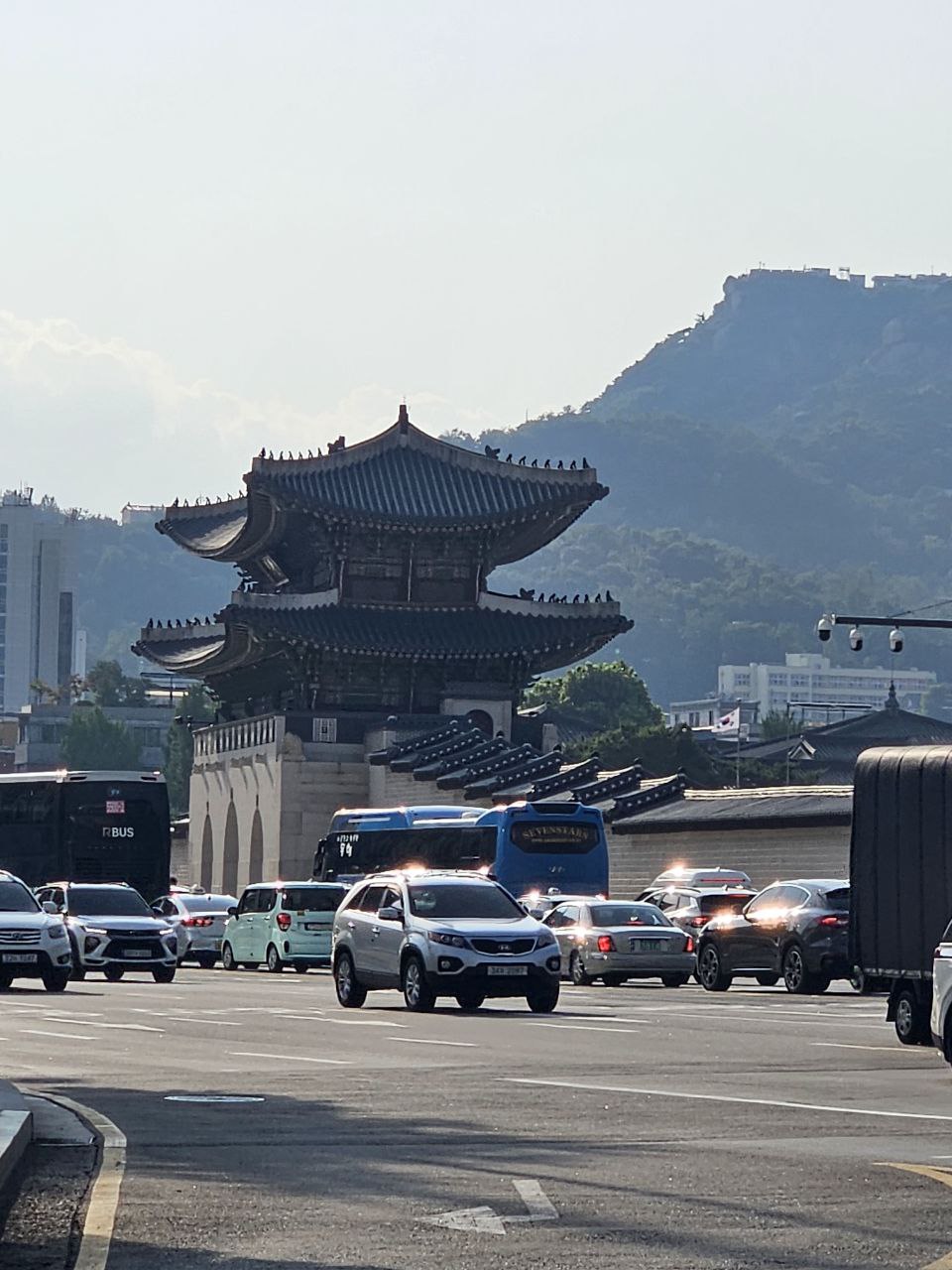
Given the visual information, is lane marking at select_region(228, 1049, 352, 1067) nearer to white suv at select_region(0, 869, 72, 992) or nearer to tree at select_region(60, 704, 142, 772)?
white suv at select_region(0, 869, 72, 992)

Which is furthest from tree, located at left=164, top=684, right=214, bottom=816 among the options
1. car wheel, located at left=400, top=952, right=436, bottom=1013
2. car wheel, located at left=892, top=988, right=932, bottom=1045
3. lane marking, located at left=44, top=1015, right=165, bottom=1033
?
car wheel, located at left=892, top=988, right=932, bottom=1045

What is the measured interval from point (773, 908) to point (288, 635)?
48745 mm

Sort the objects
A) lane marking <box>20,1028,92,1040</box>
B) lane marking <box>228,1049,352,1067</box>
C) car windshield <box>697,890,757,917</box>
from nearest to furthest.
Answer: lane marking <box>228,1049,352,1067</box>
lane marking <box>20,1028,92,1040</box>
car windshield <box>697,890,757,917</box>

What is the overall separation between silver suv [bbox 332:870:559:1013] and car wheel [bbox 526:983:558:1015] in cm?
1

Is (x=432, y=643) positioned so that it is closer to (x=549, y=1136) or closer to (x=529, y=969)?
(x=529, y=969)

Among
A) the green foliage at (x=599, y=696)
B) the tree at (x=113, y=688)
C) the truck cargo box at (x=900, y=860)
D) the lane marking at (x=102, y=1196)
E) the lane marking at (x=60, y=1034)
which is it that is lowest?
the lane marking at (x=60, y=1034)

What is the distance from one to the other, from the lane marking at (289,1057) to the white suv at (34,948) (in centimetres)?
1355

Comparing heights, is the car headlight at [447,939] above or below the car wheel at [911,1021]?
above

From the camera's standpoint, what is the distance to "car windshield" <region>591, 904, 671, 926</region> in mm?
40062

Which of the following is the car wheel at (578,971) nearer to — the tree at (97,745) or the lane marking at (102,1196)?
the lane marking at (102,1196)

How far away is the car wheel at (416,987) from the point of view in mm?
29609

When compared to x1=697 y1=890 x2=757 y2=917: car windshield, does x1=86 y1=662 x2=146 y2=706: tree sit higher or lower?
higher

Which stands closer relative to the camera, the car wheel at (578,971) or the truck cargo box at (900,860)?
the truck cargo box at (900,860)

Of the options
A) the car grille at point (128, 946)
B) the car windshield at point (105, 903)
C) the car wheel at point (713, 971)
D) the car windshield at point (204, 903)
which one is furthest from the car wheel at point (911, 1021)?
the car windshield at point (204, 903)
